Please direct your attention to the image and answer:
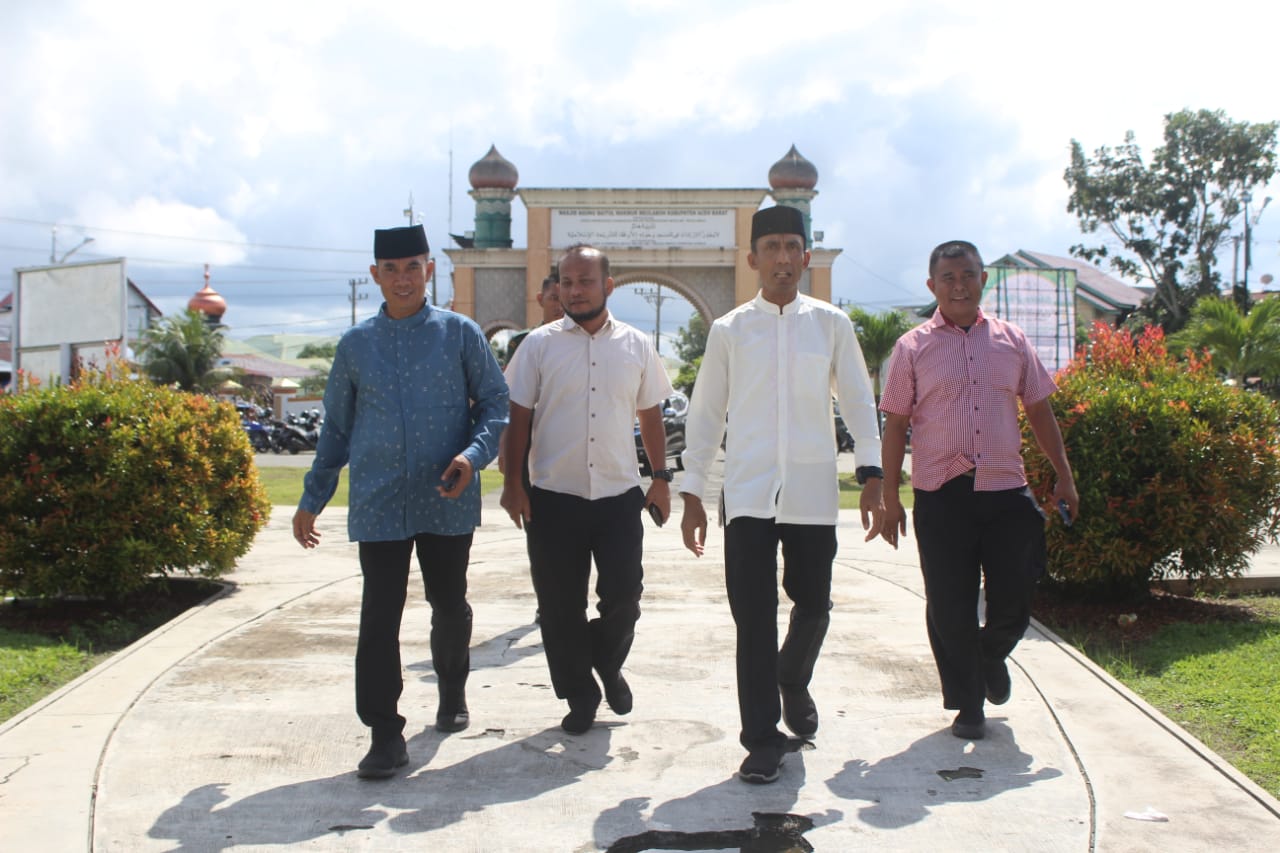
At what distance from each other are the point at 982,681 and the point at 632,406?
1.68m

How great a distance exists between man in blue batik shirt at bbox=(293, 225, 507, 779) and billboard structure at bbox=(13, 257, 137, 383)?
38.6 feet

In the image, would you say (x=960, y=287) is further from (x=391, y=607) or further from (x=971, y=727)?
(x=391, y=607)

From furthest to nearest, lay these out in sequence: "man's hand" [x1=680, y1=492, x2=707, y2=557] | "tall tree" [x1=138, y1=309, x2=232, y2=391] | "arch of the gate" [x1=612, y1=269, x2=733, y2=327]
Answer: "tall tree" [x1=138, y1=309, x2=232, y2=391] < "arch of the gate" [x1=612, y1=269, x2=733, y2=327] < "man's hand" [x1=680, y1=492, x2=707, y2=557]

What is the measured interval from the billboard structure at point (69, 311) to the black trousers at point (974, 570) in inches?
500

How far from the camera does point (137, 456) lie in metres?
7.04

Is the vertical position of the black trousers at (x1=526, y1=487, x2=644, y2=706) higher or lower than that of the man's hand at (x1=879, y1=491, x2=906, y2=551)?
lower

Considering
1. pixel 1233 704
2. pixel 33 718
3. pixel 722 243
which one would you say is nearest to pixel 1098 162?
pixel 722 243

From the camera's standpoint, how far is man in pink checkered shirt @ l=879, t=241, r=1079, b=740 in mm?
4512

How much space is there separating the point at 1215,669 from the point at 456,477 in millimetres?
4019

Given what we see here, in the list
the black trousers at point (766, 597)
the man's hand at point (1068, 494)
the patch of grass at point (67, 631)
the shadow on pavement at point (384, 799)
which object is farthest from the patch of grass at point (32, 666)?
the man's hand at point (1068, 494)

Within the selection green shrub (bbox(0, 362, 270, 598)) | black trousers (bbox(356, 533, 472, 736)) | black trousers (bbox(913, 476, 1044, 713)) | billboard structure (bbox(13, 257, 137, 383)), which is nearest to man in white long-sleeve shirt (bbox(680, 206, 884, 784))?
black trousers (bbox(913, 476, 1044, 713))

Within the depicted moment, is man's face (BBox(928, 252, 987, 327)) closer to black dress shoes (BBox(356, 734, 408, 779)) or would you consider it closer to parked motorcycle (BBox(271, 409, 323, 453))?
black dress shoes (BBox(356, 734, 408, 779))

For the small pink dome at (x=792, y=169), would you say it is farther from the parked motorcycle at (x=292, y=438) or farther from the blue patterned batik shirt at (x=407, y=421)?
the blue patterned batik shirt at (x=407, y=421)

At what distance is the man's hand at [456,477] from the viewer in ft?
13.3
